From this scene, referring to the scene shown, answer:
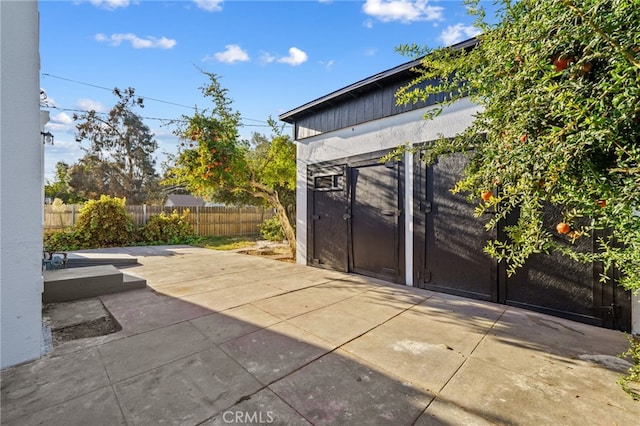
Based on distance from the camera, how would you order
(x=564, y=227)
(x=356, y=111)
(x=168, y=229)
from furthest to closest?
1. (x=168, y=229)
2. (x=356, y=111)
3. (x=564, y=227)

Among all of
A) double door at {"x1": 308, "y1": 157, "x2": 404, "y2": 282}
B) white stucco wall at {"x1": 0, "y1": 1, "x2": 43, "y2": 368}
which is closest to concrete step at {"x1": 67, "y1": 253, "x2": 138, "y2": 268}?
double door at {"x1": 308, "y1": 157, "x2": 404, "y2": 282}

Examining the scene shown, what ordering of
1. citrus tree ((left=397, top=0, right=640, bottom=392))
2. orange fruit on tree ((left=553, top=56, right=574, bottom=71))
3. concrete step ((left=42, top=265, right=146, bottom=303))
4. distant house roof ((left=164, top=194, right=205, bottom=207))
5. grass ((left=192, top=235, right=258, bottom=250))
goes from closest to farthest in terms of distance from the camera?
1. citrus tree ((left=397, top=0, right=640, bottom=392))
2. orange fruit on tree ((left=553, top=56, right=574, bottom=71))
3. concrete step ((left=42, top=265, right=146, bottom=303))
4. grass ((left=192, top=235, right=258, bottom=250))
5. distant house roof ((left=164, top=194, right=205, bottom=207))

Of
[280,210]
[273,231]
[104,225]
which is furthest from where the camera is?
[273,231]

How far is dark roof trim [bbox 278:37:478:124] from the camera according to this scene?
3737 millimetres

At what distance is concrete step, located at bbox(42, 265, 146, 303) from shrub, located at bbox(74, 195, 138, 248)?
6374mm

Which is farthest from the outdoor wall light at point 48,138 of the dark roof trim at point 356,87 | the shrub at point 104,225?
the shrub at point 104,225

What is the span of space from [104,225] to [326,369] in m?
10.8

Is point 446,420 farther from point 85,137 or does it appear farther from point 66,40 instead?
point 85,137

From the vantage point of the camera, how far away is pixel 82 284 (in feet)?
12.0

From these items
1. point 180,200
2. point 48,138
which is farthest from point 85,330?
point 180,200

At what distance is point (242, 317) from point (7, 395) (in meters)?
1.68

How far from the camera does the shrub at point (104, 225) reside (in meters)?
9.08

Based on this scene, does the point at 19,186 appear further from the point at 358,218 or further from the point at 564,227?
the point at 358,218

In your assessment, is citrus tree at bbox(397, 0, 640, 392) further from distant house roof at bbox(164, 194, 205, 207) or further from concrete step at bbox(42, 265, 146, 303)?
distant house roof at bbox(164, 194, 205, 207)
